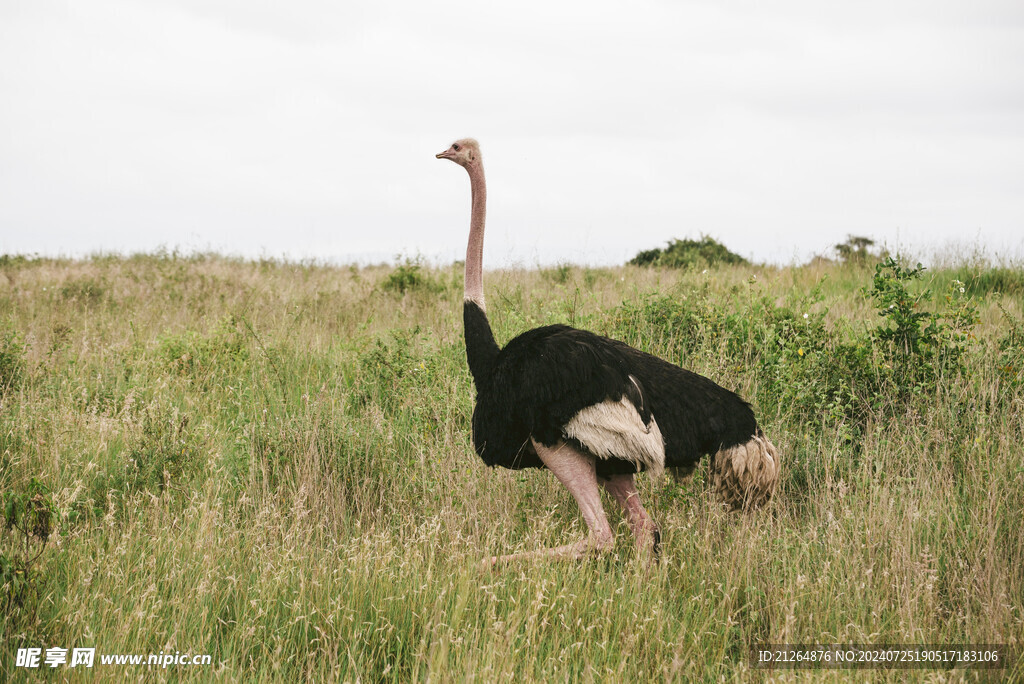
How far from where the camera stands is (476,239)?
15.4ft

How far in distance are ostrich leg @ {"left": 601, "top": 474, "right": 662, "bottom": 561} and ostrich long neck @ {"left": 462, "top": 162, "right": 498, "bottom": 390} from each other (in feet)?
2.96

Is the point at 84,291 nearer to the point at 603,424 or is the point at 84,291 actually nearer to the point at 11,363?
the point at 11,363

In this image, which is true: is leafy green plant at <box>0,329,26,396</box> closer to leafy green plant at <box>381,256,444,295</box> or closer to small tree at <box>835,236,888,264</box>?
leafy green plant at <box>381,256,444,295</box>

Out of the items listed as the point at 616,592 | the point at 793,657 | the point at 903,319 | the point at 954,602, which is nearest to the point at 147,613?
the point at 616,592

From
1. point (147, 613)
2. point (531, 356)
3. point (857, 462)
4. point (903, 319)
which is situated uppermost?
point (903, 319)

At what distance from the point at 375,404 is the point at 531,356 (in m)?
1.95

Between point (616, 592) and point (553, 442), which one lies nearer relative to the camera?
point (616, 592)

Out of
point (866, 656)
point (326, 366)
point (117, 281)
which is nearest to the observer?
point (866, 656)

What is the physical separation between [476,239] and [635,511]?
178 centimetres

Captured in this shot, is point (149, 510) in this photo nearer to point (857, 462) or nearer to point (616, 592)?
point (616, 592)

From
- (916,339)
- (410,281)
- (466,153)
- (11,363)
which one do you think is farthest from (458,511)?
(410,281)

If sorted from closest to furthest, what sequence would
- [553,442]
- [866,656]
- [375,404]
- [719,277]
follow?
[866,656] → [553,442] → [375,404] → [719,277]

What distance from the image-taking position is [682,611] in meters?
3.45

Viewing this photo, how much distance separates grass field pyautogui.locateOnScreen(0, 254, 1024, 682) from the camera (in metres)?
3.04
